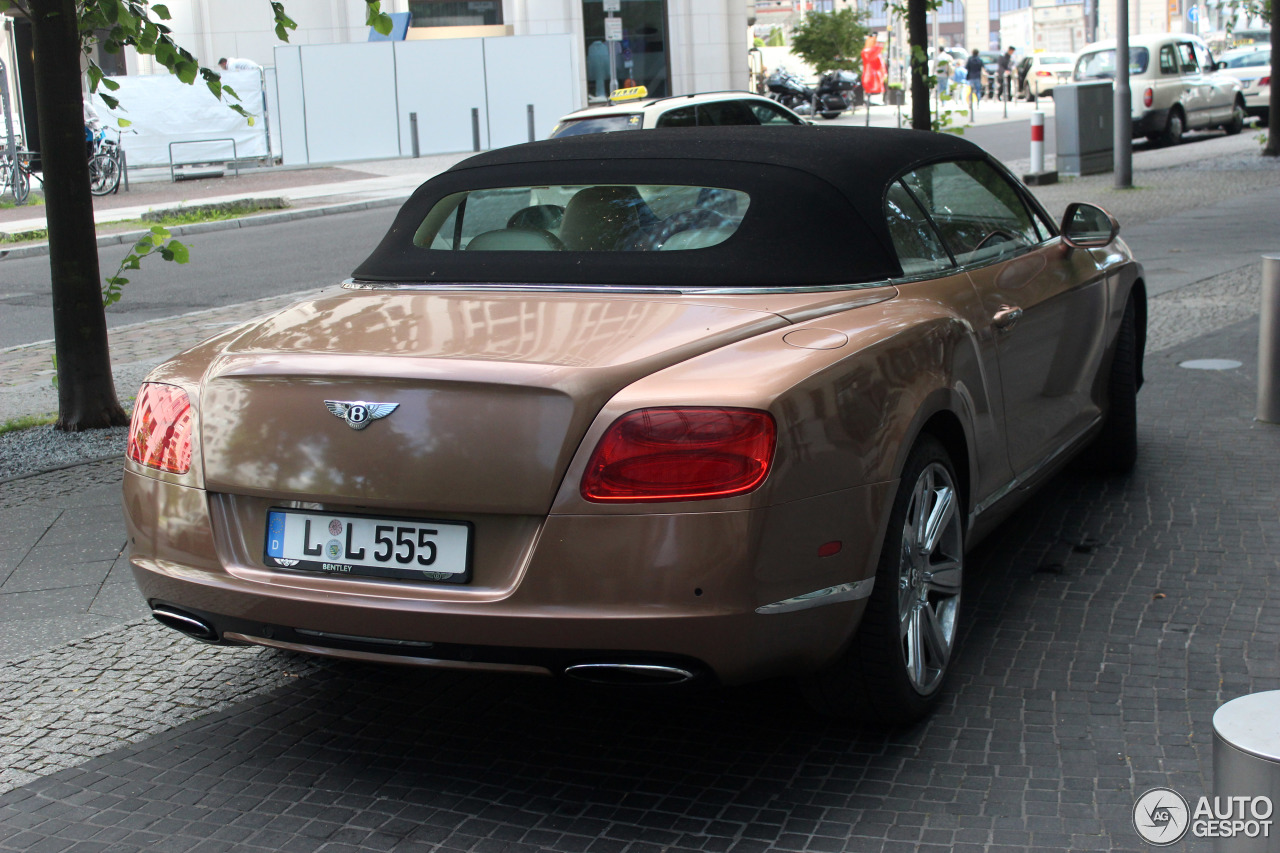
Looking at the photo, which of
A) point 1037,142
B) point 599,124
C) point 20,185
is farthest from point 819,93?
point 599,124

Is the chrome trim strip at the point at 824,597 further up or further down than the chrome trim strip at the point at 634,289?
further down

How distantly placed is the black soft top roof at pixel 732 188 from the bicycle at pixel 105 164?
67.5 ft

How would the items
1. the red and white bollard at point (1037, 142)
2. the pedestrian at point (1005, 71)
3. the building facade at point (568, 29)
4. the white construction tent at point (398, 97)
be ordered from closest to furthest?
the red and white bollard at point (1037, 142) → the white construction tent at point (398, 97) → the building facade at point (568, 29) → the pedestrian at point (1005, 71)

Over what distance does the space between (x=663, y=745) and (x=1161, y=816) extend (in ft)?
3.80

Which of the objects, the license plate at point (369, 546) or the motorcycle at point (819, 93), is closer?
the license plate at point (369, 546)

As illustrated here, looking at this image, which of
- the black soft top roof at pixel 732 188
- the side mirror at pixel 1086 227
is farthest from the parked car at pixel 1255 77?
the black soft top roof at pixel 732 188

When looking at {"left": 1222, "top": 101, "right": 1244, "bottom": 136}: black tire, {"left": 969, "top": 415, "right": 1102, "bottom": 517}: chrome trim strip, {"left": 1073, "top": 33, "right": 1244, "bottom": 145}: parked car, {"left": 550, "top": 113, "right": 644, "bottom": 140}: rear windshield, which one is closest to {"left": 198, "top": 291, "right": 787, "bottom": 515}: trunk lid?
{"left": 969, "top": 415, "right": 1102, "bottom": 517}: chrome trim strip

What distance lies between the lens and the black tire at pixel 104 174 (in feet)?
75.7

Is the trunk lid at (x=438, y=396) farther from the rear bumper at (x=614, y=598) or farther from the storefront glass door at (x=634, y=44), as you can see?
the storefront glass door at (x=634, y=44)

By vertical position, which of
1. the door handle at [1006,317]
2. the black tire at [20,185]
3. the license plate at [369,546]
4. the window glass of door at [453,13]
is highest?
the window glass of door at [453,13]

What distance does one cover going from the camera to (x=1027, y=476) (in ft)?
14.3

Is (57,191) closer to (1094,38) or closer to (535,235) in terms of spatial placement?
(535,235)

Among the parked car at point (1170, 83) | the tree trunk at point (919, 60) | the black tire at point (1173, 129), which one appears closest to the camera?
the tree trunk at point (919, 60)

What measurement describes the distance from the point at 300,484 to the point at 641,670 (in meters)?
0.84
